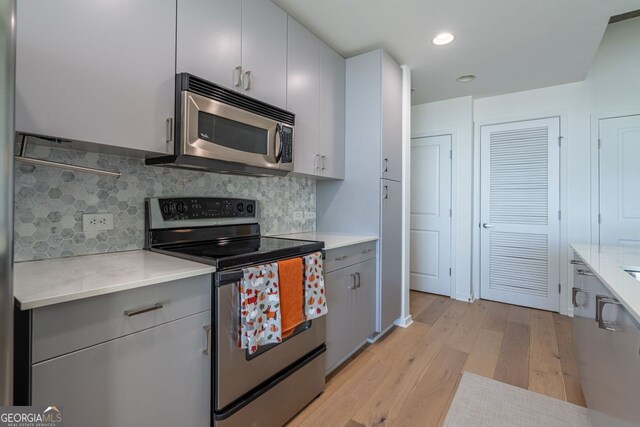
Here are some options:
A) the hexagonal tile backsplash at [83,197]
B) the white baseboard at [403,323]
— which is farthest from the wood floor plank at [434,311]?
the hexagonal tile backsplash at [83,197]

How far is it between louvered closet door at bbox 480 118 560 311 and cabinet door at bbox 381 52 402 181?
5.04ft

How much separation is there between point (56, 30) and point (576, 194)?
4.13 m

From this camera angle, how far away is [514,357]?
2.31m

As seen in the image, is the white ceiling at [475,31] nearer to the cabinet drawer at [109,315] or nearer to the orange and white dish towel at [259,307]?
the orange and white dish towel at [259,307]

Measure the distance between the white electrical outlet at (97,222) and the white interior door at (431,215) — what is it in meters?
3.40

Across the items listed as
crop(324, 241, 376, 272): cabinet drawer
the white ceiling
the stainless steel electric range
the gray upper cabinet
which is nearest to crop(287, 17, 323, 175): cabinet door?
the gray upper cabinet

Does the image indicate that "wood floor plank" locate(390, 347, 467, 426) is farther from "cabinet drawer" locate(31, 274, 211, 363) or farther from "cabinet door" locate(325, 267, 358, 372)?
"cabinet drawer" locate(31, 274, 211, 363)

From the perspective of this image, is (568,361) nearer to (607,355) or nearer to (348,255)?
(607,355)

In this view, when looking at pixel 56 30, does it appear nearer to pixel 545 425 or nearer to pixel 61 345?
pixel 61 345

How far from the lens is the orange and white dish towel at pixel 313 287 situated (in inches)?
63.8

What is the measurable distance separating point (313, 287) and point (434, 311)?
216 centimetres

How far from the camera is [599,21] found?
211 centimetres

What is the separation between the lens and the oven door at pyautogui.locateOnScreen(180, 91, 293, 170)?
55.5 inches

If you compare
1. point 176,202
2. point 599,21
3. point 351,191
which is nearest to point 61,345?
point 176,202
